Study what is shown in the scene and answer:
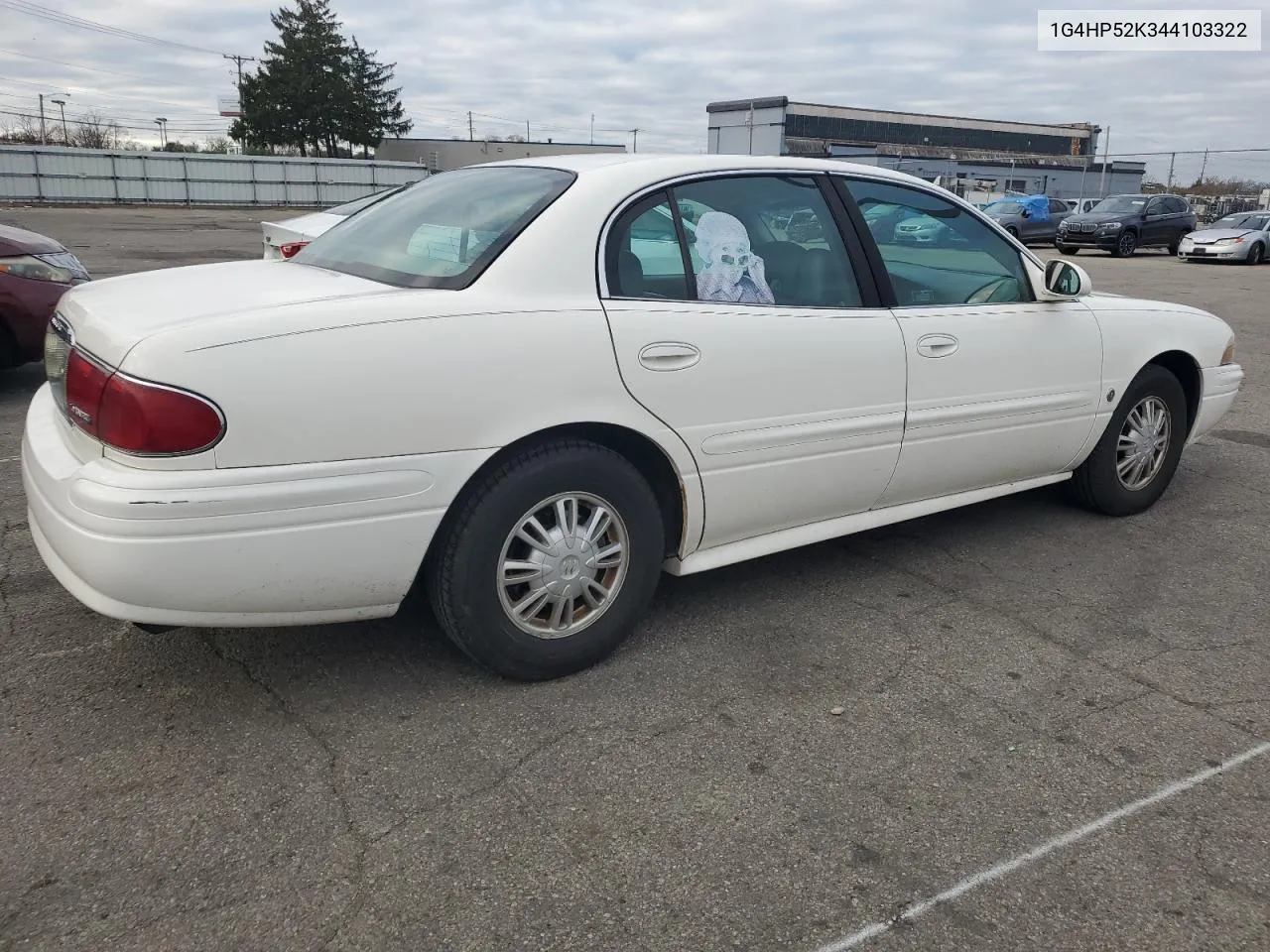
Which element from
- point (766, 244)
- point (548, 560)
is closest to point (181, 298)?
point (548, 560)

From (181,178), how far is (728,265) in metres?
37.0

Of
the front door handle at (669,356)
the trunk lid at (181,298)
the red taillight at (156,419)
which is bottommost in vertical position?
the red taillight at (156,419)

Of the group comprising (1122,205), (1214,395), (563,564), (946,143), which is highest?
(946,143)

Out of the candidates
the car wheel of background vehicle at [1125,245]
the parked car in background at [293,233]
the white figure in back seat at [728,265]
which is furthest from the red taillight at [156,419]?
the car wheel of background vehicle at [1125,245]

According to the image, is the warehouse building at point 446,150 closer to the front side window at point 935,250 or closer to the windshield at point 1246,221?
the windshield at point 1246,221

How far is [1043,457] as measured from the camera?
4309mm

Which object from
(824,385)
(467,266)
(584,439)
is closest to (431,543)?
(584,439)

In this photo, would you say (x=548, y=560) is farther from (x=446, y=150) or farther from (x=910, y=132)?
(x=910, y=132)

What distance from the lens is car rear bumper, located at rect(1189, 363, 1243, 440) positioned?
16.2 ft

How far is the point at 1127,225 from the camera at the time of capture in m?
24.8

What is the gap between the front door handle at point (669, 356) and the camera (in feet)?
9.88

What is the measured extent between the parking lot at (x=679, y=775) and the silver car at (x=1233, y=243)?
23450 mm

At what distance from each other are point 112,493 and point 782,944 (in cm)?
184

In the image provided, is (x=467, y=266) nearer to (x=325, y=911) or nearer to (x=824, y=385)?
(x=824, y=385)
